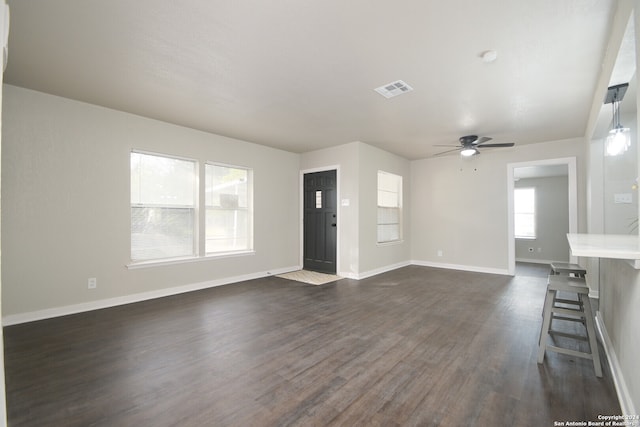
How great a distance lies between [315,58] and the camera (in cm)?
267

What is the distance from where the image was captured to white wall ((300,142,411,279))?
18.0 ft

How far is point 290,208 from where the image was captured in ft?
20.8

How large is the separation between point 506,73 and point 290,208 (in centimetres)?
448

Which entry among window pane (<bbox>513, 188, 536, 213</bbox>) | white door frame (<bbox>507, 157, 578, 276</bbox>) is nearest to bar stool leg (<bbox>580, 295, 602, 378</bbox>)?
white door frame (<bbox>507, 157, 578, 276</bbox>)

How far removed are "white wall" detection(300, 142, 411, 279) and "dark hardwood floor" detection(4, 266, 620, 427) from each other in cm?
172

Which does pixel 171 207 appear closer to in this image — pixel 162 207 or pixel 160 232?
pixel 162 207

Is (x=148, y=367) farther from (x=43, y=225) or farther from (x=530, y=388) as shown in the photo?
(x=530, y=388)

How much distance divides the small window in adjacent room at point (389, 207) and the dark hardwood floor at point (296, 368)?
2749 mm

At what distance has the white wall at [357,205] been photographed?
5.50 metres

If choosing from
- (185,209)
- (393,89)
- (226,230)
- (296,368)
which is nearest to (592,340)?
(296,368)

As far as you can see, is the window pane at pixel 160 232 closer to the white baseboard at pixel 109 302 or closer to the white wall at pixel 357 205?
the white baseboard at pixel 109 302

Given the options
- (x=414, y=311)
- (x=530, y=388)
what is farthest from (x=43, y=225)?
(x=530, y=388)

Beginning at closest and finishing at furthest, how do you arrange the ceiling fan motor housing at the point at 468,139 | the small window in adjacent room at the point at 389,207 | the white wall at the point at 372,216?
the ceiling fan motor housing at the point at 468,139 < the white wall at the point at 372,216 < the small window in adjacent room at the point at 389,207

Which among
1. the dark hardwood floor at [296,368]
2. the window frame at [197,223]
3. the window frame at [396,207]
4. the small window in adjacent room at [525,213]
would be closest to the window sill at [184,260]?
the window frame at [197,223]
